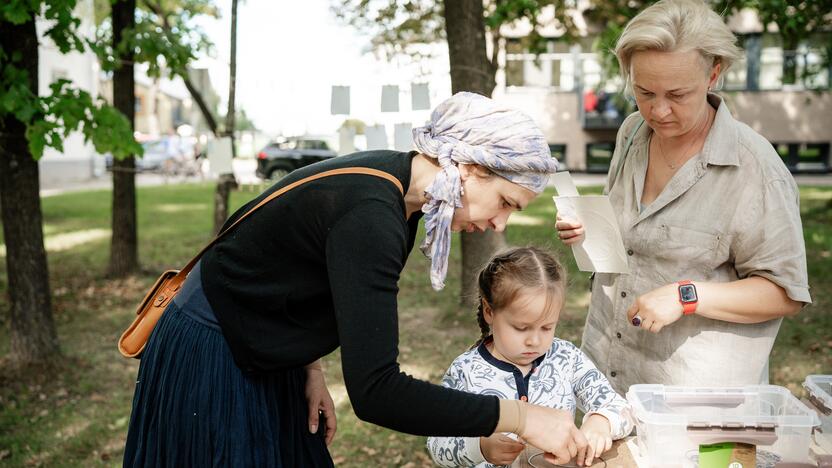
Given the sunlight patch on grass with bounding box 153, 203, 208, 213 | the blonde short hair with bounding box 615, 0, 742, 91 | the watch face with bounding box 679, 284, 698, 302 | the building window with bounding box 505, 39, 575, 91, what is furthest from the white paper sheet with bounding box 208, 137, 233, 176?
the building window with bounding box 505, 39, 575, 91

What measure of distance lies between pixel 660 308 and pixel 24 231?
4.42 metres

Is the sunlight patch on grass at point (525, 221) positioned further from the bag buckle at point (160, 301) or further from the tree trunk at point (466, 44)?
the bag buckle at point (160, 301)

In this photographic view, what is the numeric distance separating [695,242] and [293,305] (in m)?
1.07

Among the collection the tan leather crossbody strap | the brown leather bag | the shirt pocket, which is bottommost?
the brown leather bag

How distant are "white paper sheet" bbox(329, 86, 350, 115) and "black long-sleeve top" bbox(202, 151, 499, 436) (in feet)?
7.73

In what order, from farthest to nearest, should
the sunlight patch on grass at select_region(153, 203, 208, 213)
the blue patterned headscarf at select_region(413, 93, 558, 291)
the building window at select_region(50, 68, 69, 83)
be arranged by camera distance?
1. the building window at select_region(50, 68, 69, 83)
2. the sunlight patch on grass at select_region(153, 203, 208, 213)
3. the blue patterned headscarf at select_region(413, 93, 558, 291)

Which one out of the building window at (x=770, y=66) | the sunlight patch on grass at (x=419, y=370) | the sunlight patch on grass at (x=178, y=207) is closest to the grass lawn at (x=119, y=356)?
the sunlight patch on grass at (x=419, y=370)

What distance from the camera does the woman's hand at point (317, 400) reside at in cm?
214

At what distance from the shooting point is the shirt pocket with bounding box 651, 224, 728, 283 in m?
2.09

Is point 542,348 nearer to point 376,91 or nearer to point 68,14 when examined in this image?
point 376,91

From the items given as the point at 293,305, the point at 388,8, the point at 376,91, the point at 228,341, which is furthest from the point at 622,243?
the point at 388,8

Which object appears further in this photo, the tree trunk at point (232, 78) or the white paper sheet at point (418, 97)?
the tree trunk at point (232, 78)

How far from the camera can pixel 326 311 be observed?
1842 mm

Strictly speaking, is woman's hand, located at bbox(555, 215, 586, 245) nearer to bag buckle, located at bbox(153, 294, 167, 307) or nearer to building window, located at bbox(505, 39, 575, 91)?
bag buckle, located at bbox(153, 294, 167, 307)
